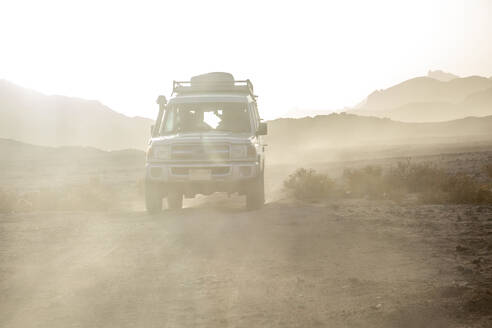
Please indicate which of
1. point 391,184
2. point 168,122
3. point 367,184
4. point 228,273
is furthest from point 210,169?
point 391,184

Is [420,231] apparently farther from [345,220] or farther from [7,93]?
[7,93]

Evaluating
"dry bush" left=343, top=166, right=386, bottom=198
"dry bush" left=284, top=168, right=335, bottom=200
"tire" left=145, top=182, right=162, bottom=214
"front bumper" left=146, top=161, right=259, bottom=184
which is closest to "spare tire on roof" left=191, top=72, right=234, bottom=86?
"front bumper" left=146, top=161, right=259, bottom=184

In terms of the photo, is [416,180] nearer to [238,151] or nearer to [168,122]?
[238,151]

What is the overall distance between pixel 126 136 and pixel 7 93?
3529 cm

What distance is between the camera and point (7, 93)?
151625 millimetres

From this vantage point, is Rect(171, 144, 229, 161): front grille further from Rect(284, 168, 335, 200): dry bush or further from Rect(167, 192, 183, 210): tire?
Rect(284, 168, 335, 200): dry bush

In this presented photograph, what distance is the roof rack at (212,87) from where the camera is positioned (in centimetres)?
1202

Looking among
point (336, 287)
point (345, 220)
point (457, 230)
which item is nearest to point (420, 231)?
point (457, 230)

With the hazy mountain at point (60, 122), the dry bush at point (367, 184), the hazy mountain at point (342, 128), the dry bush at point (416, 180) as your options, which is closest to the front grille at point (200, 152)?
the dry bush at point (367, 184)

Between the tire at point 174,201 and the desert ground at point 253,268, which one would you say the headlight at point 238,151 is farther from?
the tire at point 174,201

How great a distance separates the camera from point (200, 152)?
414 inches

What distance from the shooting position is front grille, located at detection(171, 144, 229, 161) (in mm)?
10500

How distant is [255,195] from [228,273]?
4.58m

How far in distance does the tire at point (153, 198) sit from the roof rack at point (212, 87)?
2.38 meters
